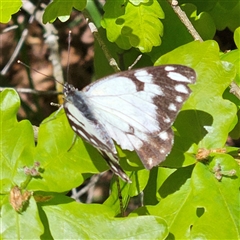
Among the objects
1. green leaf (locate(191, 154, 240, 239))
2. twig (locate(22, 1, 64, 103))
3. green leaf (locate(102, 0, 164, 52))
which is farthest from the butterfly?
twig (locate(22, 1, 64, 103))

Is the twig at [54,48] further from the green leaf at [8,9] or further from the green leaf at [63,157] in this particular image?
the green leaf at [63,157]

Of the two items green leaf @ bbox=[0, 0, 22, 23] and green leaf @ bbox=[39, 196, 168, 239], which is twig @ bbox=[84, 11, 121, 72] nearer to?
green leaf @ bbox=[0, 0, 22, 23]

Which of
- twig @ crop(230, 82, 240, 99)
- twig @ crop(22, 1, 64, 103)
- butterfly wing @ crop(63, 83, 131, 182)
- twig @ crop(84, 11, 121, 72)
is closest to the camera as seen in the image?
butterfly wing @ crop(63, 83, 131, 182)

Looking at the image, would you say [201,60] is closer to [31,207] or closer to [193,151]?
[193,151]

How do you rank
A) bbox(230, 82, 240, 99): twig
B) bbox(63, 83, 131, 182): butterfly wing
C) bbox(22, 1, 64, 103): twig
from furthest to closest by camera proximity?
bbox(22, 1, 64, 103): twig → bbox(230, 82, 240, 99): twig → bbox(63, 83, 131, 182): butterfly wing

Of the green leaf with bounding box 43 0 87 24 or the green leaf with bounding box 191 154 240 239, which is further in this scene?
the green leaf with bounding box 43 0 87 24

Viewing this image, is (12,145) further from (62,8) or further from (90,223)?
(62,8)

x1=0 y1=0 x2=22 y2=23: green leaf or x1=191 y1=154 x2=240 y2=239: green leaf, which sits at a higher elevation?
x1=0 y1=0 x2=22 y2=23: green leaf

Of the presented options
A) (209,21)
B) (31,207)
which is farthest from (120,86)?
(209,21)
